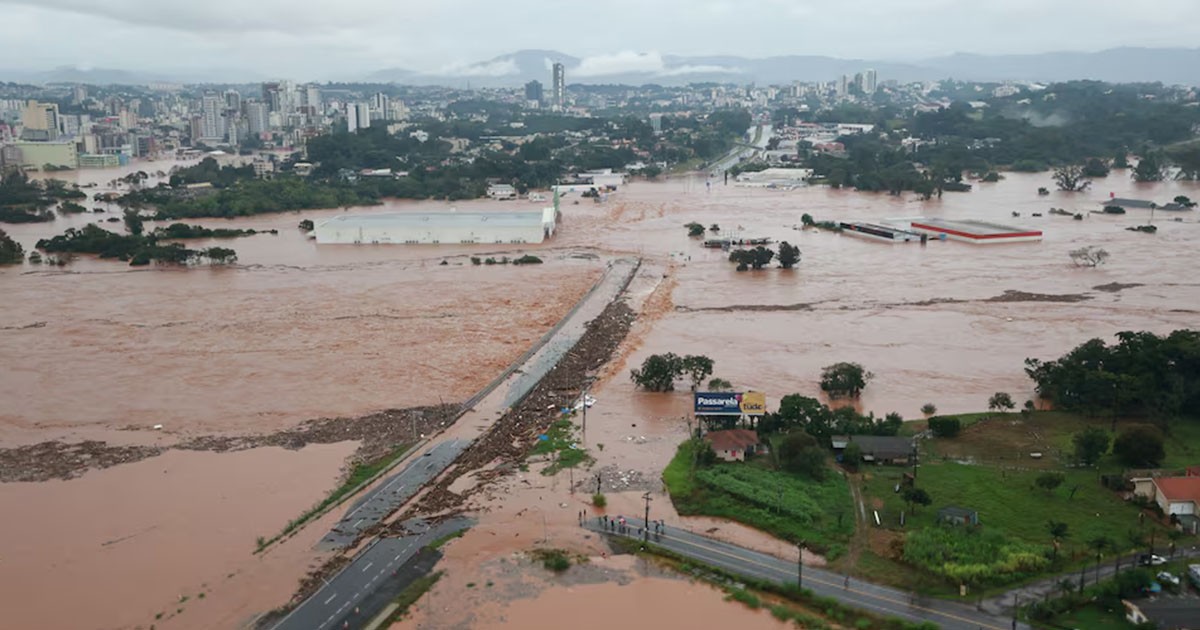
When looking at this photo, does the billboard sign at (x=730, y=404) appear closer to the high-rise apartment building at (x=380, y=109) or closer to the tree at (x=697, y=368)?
the tree at (x=697, y=368)

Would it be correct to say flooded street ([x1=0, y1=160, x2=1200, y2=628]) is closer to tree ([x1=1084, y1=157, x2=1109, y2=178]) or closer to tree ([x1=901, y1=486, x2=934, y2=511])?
tree ([x1=901, y1=486, x2=934, y2=511])

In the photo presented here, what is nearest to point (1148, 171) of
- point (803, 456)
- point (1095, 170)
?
point (1095, 170)

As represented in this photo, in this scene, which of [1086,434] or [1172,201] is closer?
[1086,434]

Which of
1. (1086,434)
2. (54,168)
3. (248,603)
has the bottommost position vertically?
(248,603)

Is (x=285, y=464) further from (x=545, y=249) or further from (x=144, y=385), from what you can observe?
(x=545, y=249)

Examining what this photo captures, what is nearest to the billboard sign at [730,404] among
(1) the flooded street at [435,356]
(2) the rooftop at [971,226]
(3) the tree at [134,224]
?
(1) the flooded street at [435,356]

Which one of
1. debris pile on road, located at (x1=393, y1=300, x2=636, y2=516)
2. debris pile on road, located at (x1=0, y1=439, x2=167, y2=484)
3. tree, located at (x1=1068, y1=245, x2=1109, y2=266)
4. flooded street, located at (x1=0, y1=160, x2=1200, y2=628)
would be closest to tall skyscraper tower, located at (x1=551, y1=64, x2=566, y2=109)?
flooded street, located at (x1=0, y1=160, x2=1200, y2=628)

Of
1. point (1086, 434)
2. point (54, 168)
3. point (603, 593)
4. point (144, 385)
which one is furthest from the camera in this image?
point (54, 168)

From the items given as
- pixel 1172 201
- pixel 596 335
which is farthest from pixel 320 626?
pixel 1172 201
